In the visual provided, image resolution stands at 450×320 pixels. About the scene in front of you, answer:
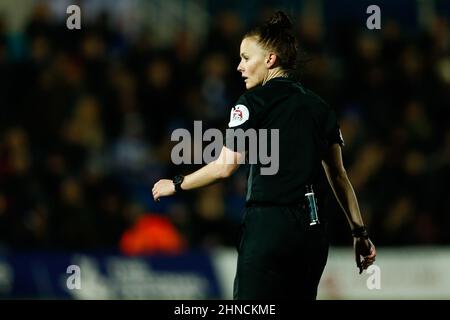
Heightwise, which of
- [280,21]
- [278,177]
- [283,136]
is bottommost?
[278,177]

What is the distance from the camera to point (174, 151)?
10.8m

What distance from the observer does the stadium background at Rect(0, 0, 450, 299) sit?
993cm

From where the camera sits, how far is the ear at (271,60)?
187 inches

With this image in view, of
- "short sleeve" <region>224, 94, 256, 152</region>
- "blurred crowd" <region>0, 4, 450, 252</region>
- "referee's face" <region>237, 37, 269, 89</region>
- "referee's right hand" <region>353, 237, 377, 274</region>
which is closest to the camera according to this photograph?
"short sleeve" <region>224, 94, 256, 152</region>

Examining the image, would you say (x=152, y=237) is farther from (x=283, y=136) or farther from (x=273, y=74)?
(x=283, y=136)

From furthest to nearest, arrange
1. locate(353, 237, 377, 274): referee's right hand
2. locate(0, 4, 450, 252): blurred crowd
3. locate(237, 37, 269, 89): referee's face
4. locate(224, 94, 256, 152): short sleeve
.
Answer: locate(0, 4, 450, 252): blurred crowd < locate(353, 237, 377, 274): referee's right hand < locate(237, 37, 269, 89): referee's face < locate(224, 94, 256, 152): short sleeve

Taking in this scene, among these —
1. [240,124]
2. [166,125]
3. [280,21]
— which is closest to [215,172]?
[240,124]

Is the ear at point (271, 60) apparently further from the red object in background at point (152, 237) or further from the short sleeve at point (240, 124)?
the red object in background at point (152, 237)

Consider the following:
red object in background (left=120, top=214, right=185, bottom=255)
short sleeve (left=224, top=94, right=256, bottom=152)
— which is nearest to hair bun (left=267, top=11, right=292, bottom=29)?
short sleeve (left=224, top=94, right=256, bottom=152)

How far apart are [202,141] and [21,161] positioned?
193 cm

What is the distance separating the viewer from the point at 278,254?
4.54 metres

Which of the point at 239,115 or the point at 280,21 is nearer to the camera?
the point at 239,115

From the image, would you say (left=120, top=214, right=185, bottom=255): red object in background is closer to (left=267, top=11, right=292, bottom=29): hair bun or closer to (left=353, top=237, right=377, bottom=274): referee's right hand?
(left=353, top=237, right=377, bottom=274): referee's right hand

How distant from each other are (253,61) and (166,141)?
6401 mm
